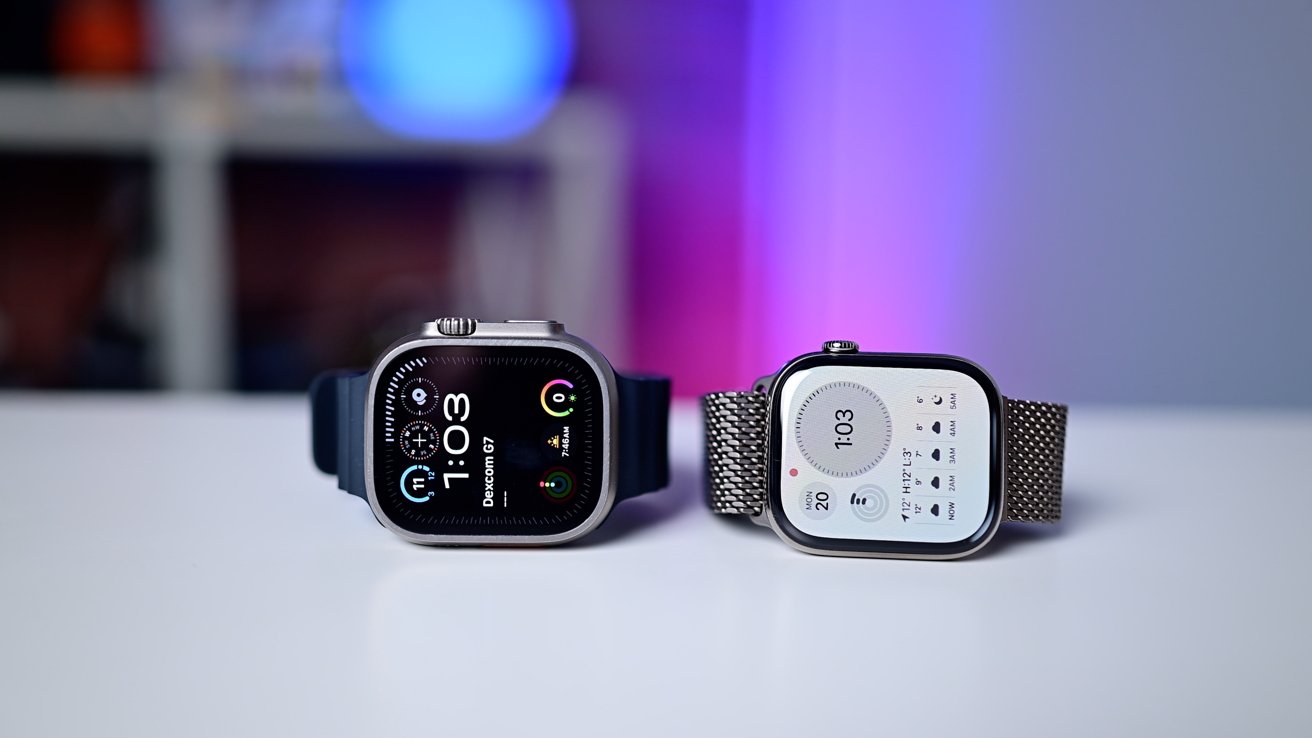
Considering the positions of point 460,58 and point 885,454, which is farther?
point 460,58

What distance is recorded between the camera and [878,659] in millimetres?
774

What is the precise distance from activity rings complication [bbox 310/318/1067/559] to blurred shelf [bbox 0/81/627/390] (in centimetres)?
275

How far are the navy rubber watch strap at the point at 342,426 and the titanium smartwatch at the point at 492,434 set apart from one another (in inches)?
1.8

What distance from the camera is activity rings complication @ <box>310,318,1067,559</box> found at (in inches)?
40.2

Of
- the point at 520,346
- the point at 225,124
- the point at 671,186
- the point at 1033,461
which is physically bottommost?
the point at 1033,461

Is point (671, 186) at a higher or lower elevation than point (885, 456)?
higher

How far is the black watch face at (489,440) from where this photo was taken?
1034 millimetres

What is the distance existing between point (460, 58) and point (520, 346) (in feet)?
10.5

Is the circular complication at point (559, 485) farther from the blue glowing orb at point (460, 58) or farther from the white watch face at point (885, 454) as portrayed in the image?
the blue glowing orb at point (460, 58)

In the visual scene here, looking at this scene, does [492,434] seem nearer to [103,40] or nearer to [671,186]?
[671,186]

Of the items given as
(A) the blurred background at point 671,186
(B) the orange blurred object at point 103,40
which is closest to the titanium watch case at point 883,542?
(A) the blurred background at point 671,186

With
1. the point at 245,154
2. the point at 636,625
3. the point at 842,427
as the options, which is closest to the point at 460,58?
the point at 245,154

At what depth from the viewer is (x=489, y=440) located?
104 centimetres

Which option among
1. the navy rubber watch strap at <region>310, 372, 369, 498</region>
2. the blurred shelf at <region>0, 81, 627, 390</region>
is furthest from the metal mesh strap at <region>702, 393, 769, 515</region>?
the blurred shelf at <region>0, 81, 627, 390</region>
